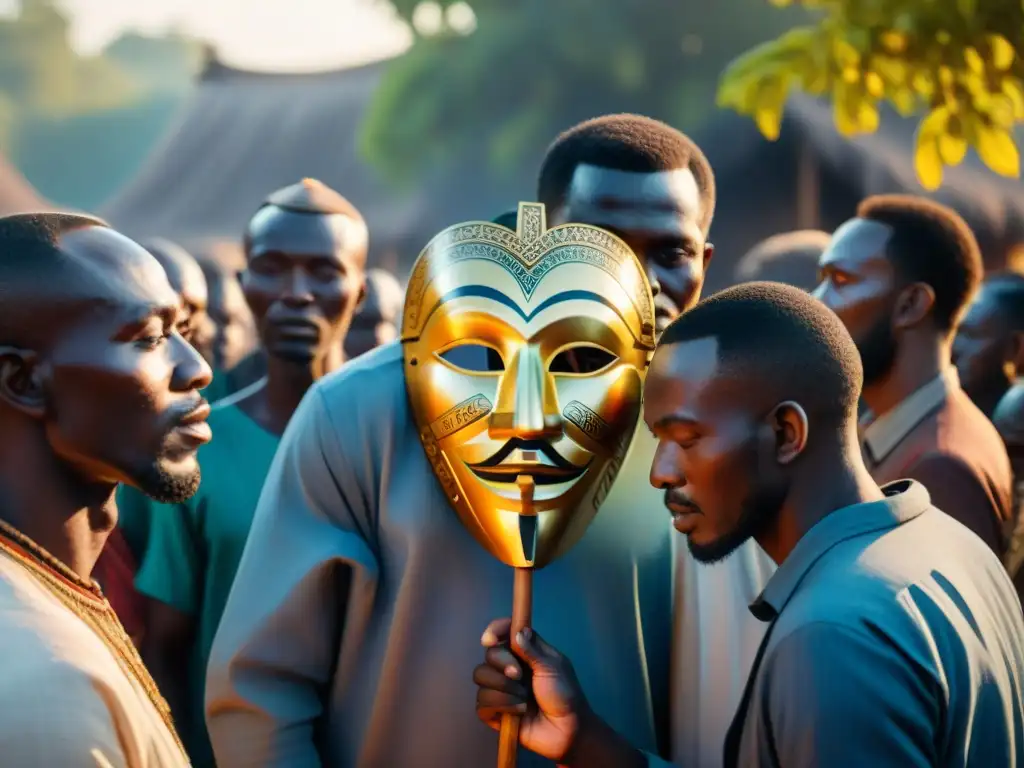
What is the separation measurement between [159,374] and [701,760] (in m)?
1.46

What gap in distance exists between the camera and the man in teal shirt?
162 inches

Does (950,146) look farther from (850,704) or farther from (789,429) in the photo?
(850,704)

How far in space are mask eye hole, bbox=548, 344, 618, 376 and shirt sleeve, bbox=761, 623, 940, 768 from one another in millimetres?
1038

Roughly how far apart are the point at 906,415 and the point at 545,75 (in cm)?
2075

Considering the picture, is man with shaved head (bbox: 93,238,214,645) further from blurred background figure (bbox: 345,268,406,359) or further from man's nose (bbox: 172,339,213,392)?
blurred background figure (bbox: 345,268,406,359)

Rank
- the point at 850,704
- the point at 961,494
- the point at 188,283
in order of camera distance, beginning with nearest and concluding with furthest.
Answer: the point at 850,704, the point at 961,494, the point at 188,283

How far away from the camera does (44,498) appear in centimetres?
230

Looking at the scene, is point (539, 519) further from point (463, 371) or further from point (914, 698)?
point (914, 698)

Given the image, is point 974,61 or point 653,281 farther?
point 974,61

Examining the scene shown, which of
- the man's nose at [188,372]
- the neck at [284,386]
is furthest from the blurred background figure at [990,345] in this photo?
the man's nose at [188,372]

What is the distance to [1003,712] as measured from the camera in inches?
89.1

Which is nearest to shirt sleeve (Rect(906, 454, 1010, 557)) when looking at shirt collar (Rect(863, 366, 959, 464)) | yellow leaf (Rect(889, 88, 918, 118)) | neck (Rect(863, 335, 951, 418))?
shirt collar (Rect(863, 366, 959, 464))

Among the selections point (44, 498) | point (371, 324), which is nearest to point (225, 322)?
point (371, 324)

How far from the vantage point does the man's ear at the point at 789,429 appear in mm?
2445
